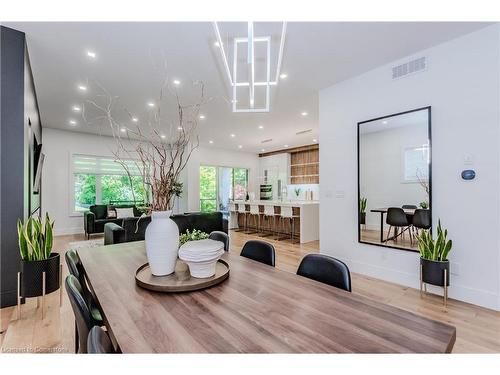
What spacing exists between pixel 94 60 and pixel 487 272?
516 cm

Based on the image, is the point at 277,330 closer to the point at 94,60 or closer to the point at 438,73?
the point at 438,73

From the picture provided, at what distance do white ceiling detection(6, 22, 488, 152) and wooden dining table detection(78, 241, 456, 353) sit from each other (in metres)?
2.54

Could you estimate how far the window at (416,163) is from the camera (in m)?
3.09

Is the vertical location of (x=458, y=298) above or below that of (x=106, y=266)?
below

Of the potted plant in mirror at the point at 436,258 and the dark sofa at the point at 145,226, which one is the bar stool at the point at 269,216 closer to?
the dark sofa at the point at 145,226

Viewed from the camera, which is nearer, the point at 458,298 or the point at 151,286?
the point at 151,286

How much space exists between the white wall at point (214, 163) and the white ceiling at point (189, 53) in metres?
4.25

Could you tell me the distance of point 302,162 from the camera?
970 centimetres

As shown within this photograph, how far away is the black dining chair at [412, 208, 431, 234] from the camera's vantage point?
3.05 metres

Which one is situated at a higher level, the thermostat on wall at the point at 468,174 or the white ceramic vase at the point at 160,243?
the thermostat on wall at the point at 468,174

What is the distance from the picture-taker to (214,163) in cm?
961

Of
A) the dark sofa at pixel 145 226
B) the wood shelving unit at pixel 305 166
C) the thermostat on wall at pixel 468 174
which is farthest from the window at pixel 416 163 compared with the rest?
the wood shelving unit at pixel 305 166

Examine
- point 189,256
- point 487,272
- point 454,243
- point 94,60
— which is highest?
point 94,60
